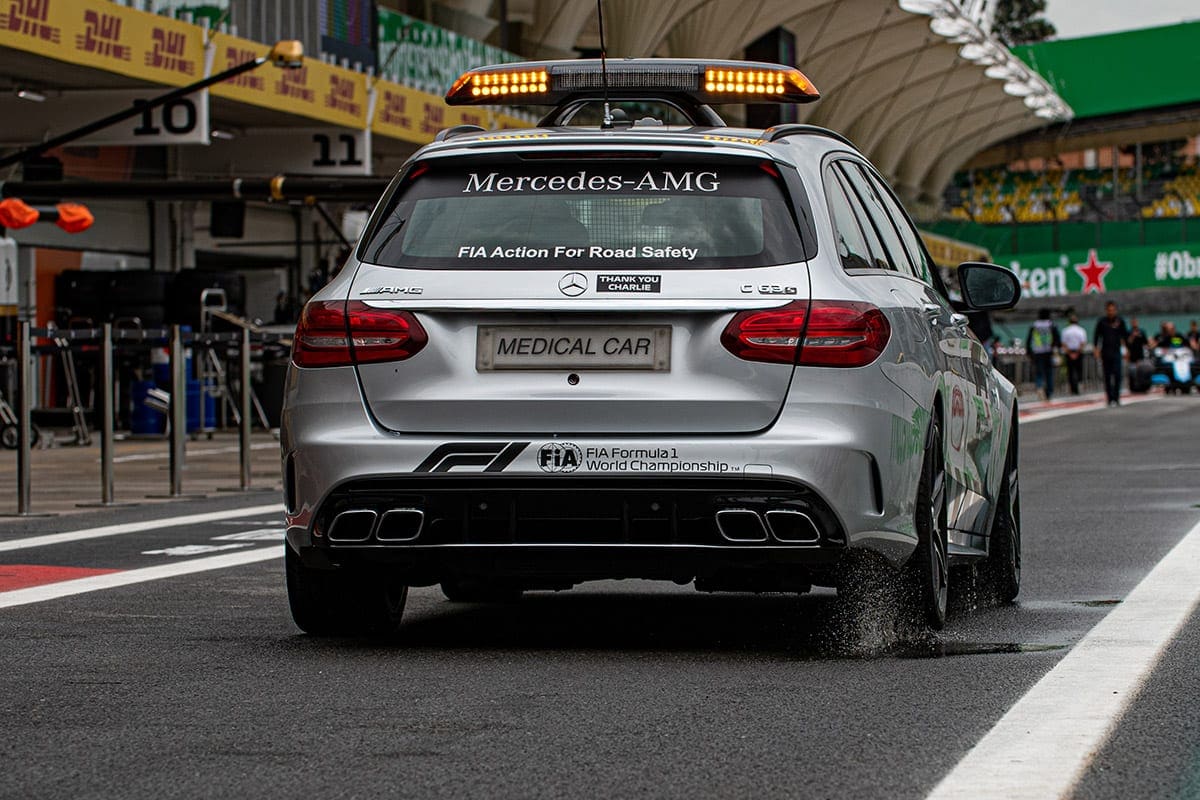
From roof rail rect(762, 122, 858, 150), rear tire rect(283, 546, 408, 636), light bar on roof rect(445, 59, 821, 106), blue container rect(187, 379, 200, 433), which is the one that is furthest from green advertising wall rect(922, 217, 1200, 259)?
rear tire rect(283, 546, 408, 636)

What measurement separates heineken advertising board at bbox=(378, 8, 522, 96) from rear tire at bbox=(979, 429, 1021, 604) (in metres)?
24.8

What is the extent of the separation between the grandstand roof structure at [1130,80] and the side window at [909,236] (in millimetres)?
77723

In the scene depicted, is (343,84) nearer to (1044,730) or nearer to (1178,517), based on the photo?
(1178,517)

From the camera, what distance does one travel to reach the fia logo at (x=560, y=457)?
21.6 ft

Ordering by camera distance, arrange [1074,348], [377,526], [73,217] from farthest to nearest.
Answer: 1. [1074,348]
2. [73,217]
3. [377,526]

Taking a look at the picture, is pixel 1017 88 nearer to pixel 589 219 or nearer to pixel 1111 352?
pixel 1111 352

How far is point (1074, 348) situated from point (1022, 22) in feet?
244

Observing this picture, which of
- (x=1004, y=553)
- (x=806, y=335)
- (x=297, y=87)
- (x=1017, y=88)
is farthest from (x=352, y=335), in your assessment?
(x=1017, y=88)

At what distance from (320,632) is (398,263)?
4.25 ft

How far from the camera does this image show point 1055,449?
2286cm

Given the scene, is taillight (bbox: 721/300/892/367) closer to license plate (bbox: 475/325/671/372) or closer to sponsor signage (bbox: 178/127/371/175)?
license plate (bbox: 475/325/671/372)

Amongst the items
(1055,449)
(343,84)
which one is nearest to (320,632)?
(1055,449)

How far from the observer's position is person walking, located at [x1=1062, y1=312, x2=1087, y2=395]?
46.4 metres

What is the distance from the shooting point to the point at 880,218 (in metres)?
7.95
